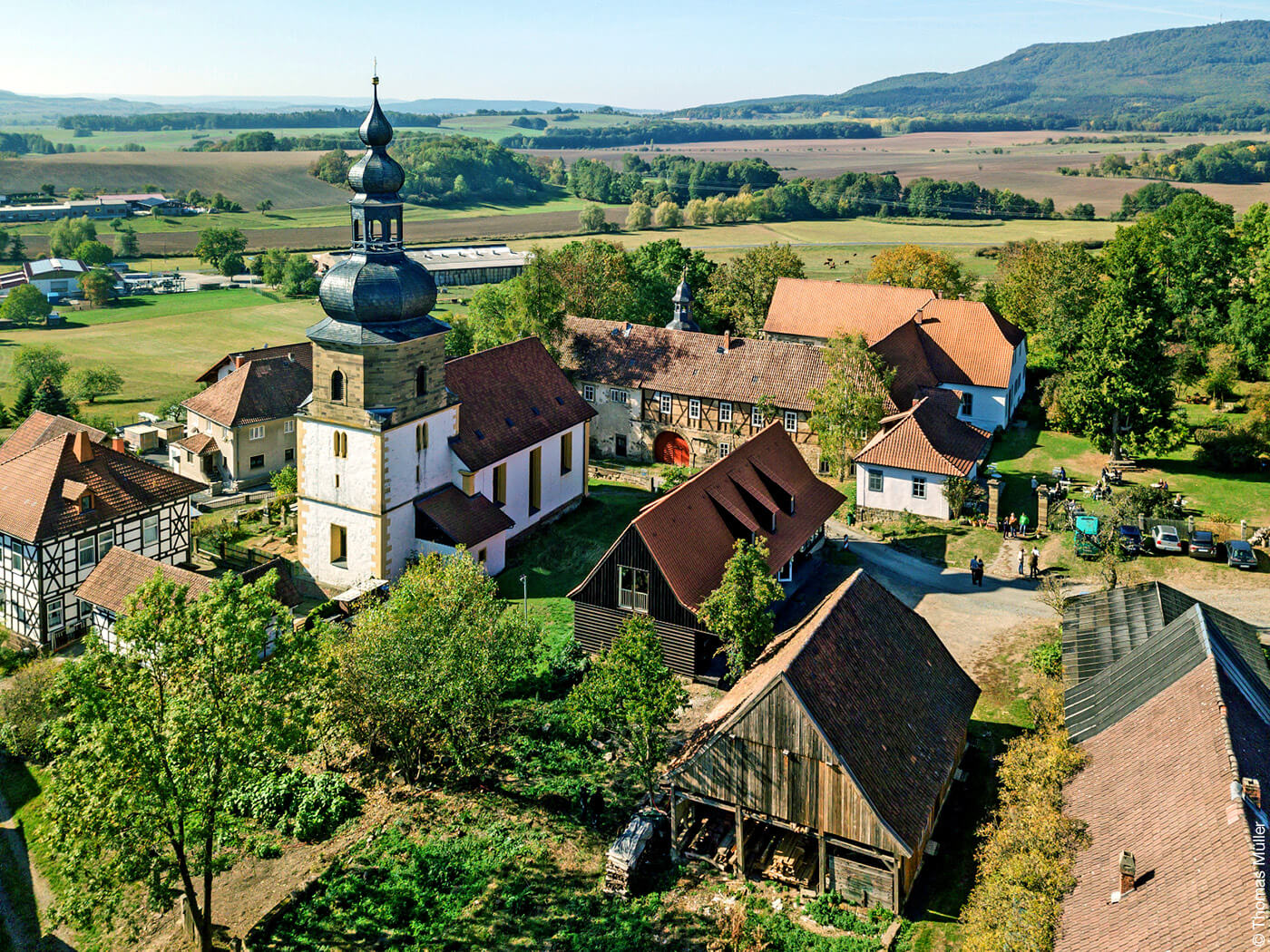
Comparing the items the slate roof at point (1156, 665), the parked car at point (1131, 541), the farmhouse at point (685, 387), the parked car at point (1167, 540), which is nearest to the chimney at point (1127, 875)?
the slate roof at point (1156, 665)

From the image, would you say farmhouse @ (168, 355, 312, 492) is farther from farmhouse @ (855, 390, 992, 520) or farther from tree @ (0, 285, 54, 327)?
tree @ (0, 285, 54, 327)

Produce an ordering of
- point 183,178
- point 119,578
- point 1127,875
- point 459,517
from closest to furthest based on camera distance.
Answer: point 1127,875 → point 119,578 → point 459,517 → point 183,178

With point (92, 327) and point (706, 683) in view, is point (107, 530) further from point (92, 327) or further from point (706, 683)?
point (92, 327)

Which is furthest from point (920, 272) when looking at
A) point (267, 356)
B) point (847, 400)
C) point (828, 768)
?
point (828, 768)

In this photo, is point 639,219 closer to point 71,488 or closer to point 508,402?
point 508,402

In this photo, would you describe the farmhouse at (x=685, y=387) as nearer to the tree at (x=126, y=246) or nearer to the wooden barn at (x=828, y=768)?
the wooden barn at (x=828, y=768)

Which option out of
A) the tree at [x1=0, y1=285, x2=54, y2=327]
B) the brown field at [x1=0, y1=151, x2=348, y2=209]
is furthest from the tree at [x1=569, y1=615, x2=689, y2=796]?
the brown field at [x1=0, y1=151, x2=348, y2=209]
